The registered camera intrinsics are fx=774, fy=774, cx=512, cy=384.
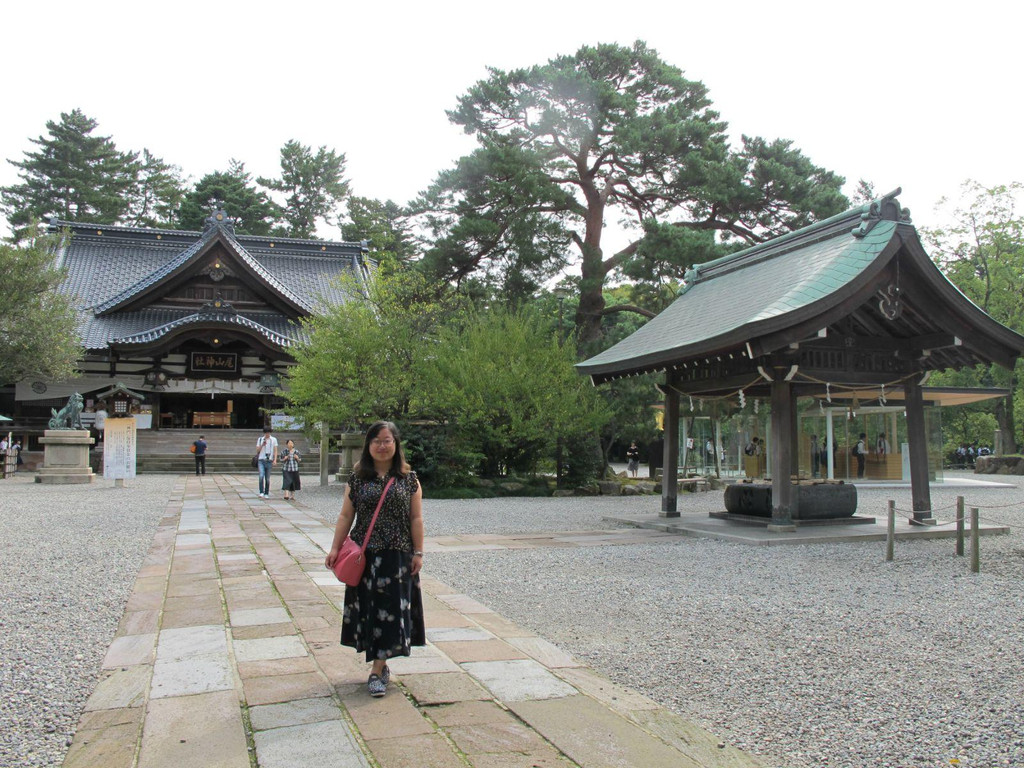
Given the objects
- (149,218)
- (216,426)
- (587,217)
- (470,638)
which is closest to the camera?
(470,638)

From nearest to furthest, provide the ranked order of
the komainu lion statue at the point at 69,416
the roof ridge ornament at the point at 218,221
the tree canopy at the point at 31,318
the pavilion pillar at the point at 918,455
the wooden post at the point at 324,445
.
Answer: the pavilion pillar at the point at 918,455 → the wooden post at the point at 324,445 → the komainu lion statue at the point at 69,416 → the tree canopy at the point at 31,318 → the roof ridge ornament at the point at 218,221

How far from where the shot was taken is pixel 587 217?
2039cm

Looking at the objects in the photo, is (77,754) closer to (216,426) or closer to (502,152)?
(502,152)

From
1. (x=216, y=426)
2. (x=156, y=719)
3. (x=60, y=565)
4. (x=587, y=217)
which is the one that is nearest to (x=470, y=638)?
(x=156, y=719)

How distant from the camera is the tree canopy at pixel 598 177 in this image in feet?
60.8

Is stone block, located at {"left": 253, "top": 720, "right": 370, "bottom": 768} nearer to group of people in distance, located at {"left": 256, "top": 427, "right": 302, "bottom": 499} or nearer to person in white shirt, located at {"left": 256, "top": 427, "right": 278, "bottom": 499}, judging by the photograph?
group of people in distance, located at {"left": 256, "top": 427, "right": 302, "bottom": 499}

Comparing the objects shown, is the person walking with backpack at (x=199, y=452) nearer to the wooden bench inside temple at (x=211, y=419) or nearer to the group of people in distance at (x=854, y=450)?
the wooden bench inside temple at (x=211, y=419)

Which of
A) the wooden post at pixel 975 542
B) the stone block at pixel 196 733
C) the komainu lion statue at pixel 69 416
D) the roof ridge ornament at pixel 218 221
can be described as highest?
the roof ridge ornament at pixel 218 221

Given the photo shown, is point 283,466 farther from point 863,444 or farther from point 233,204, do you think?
point 233,204

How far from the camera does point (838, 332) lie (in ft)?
32.7

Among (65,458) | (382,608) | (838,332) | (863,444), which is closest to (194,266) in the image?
(65,458)

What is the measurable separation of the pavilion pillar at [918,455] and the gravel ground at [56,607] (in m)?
9.38

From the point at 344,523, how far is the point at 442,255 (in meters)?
16.3

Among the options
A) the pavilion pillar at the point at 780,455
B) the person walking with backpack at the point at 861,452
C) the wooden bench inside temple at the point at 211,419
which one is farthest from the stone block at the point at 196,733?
the wooden bench inside temple at the point at 211,419
